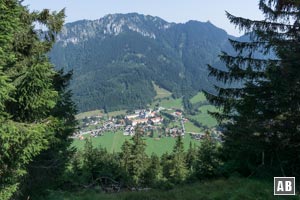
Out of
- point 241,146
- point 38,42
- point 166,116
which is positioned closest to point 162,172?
point 241,146

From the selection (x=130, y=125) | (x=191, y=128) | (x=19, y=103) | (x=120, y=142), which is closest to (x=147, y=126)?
(x=130, y=125)

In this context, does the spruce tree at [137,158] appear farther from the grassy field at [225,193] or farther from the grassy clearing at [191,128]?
the grassy clearing at [191,128]

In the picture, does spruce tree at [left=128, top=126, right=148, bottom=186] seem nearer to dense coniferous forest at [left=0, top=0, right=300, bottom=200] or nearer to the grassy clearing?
dense coniferous forest at [left=0, top=0, right=300, bottom=200]

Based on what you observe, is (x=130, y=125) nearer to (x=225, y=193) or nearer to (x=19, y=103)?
(x=225, y=193)

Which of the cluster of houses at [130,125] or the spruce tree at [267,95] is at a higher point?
the spruce tree at [267,95]

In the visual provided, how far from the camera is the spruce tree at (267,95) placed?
908 centimetres

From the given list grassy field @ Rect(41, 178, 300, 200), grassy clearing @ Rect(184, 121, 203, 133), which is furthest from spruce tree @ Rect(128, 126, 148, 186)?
grassy clearing @ Rect(184, 121, 203, 133)

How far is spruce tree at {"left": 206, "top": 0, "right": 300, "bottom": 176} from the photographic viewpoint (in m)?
9.08

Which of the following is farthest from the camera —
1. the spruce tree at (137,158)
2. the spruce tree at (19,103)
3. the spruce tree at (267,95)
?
the spruce tree at (137,158)

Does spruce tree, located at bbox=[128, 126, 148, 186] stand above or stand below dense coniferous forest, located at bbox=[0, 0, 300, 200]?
below

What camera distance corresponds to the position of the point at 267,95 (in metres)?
9.87

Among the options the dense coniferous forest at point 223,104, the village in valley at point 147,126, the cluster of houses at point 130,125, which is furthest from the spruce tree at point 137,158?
the cluster of houses at point 130,125

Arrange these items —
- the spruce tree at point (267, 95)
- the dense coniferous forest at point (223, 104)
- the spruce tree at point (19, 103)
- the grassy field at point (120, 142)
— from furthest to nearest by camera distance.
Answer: the grassy field at point (120, 142) → the spruce tree at point (267, 95) → the dense coniferous forest at point (223, 104) → the spruce tree at point (19, 103)

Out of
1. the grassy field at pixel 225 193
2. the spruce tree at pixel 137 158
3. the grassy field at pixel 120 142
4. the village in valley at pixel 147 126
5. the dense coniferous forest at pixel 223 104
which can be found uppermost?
the dense coniferous forest at pixel 223 104
